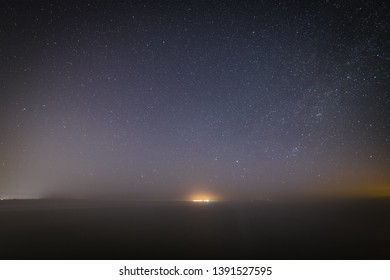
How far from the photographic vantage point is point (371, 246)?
13.0 metres

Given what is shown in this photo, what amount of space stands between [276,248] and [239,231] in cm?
414

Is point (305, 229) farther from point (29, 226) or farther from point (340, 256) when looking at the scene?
point (29, 226)

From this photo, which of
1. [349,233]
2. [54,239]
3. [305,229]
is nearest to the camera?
[54,239]

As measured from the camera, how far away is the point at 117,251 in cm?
1179

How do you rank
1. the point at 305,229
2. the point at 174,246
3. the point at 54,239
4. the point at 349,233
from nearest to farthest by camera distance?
the point at 174,246
the point at 54,239
the point at 349,233
the point at 305,229

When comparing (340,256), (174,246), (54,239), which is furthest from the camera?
(54,239)
